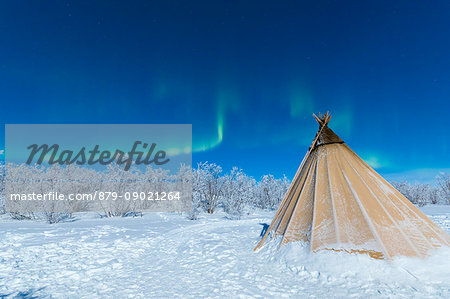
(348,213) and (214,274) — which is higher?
(348,213)

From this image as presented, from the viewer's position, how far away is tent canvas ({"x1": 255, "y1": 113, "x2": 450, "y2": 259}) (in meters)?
4.63

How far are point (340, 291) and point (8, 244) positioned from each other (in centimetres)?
941

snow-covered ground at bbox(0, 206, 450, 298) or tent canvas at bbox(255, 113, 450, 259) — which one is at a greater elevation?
tent canvas at bbox(255, 113, 450, 259)

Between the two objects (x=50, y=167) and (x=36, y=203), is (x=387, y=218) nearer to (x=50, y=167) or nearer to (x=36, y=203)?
(x=36, y=203)

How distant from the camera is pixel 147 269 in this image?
5.49m

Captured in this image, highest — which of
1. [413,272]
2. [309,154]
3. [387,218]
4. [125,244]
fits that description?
[309,154]

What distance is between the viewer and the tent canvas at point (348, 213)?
4633 millimetres

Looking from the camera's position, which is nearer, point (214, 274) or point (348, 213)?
point (214, 274)

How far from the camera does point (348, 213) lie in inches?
205

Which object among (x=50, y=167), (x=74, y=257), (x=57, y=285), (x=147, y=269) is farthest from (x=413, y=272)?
(x=50, y=167)

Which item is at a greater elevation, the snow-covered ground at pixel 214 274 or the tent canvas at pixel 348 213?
the tent canvas at pixel 348 213

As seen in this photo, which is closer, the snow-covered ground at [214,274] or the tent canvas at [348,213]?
the snow-covered ground at [214,274]

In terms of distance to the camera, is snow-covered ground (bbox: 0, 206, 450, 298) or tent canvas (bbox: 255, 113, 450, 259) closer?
snow-covered ground (bbox: 0, 206, 450, 298)

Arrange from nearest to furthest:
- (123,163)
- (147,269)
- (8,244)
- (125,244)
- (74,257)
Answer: (147,269) → (74,257) → (8,244) → (125,244) → (123,163)
